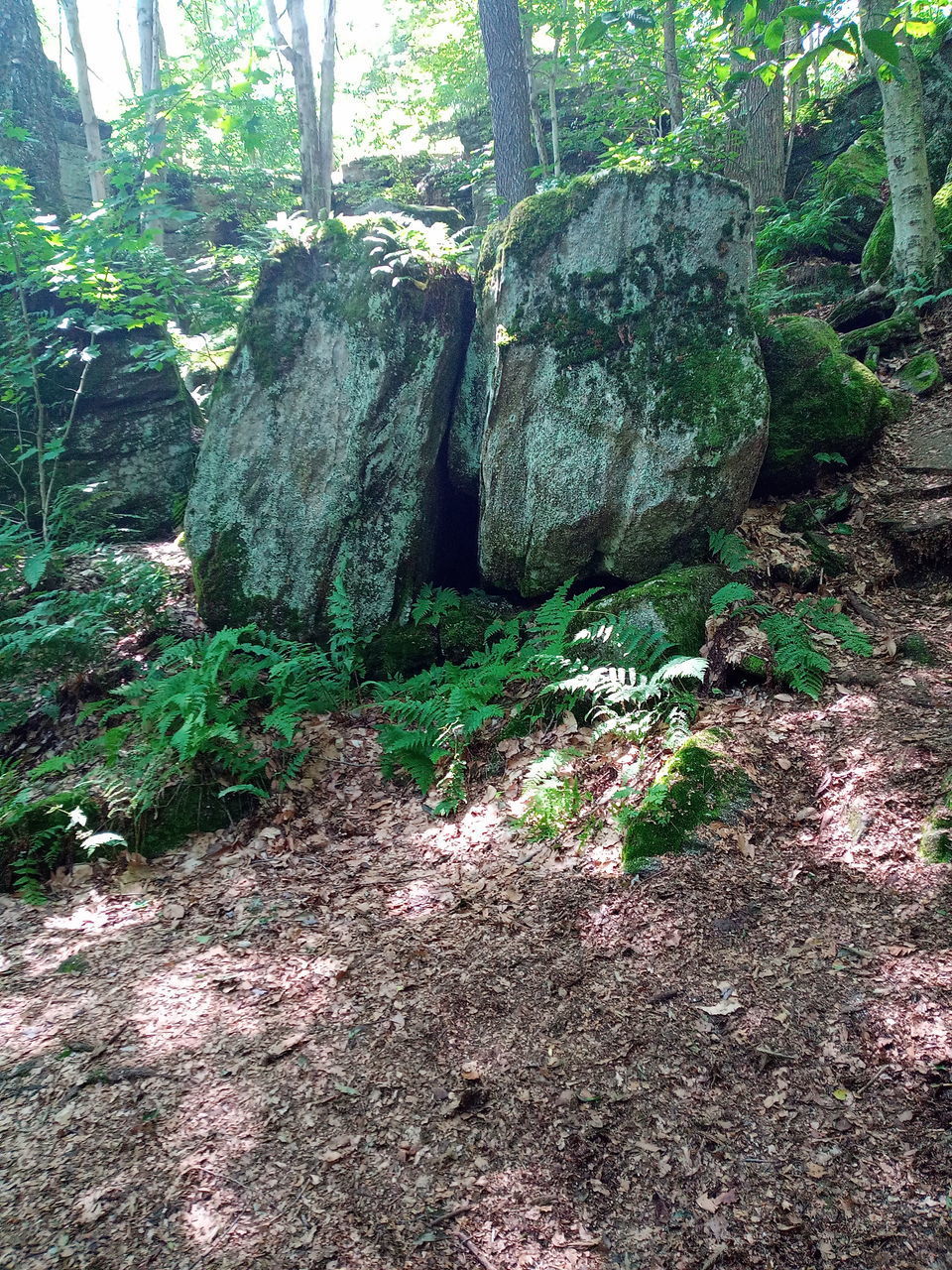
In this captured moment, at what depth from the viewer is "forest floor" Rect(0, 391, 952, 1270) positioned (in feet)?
7.64

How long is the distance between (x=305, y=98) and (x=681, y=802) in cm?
1133

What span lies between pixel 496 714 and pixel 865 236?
9.63 metres

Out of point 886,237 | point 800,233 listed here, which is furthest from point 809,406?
point 800,233

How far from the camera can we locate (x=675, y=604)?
5414 millimetres

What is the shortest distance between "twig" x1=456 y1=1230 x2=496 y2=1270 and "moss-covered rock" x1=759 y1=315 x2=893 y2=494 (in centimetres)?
604

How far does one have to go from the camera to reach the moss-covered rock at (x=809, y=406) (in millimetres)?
6457

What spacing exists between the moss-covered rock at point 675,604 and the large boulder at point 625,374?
0.39m

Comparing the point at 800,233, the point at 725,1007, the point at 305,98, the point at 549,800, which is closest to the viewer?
the point at 725,1007

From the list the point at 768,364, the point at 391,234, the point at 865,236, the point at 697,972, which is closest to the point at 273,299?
the point at 391,234

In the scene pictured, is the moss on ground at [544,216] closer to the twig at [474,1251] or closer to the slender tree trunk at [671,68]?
the slender tree trunk at [671,68]

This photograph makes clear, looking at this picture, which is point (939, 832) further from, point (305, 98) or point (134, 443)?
point (305, 98)

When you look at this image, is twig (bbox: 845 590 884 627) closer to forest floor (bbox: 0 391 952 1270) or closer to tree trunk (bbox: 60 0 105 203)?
forest floor (bbox: 0 391 952 1270)

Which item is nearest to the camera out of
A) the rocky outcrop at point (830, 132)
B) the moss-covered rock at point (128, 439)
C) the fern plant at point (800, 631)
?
the fern plant at point (800, 631)

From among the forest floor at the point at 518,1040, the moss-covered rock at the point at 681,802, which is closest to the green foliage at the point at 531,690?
the forest floor at the point at 518,1040
